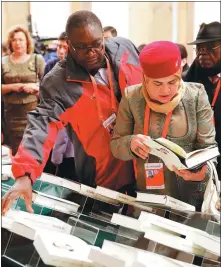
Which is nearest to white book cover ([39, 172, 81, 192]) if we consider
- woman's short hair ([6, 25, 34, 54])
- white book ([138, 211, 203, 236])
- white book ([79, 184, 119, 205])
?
white book ([79, 184, 119, 205])

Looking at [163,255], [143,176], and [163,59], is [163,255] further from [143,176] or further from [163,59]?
[163,59]

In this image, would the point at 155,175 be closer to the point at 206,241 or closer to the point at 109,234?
the point at 109,234

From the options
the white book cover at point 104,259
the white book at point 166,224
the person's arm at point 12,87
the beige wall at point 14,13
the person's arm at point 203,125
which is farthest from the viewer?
the beige wall at point 14,13

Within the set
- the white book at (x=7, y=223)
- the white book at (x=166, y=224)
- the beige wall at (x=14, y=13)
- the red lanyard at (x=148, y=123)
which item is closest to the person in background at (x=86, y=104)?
the white book at (x=7, y=223)

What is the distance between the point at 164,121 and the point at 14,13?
6.56 metres

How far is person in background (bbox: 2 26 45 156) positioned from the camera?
4.82m

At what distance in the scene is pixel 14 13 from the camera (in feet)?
26.0

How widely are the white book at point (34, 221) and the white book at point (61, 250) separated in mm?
120

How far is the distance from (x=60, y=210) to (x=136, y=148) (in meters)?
0.39

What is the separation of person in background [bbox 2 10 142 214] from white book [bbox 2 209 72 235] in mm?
54

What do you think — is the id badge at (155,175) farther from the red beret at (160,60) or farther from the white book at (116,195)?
the red beret at (160,60)


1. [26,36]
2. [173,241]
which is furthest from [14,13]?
[173,241]

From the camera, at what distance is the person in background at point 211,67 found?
8.96 ft

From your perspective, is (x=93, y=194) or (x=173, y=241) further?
(x=93, y=194)
